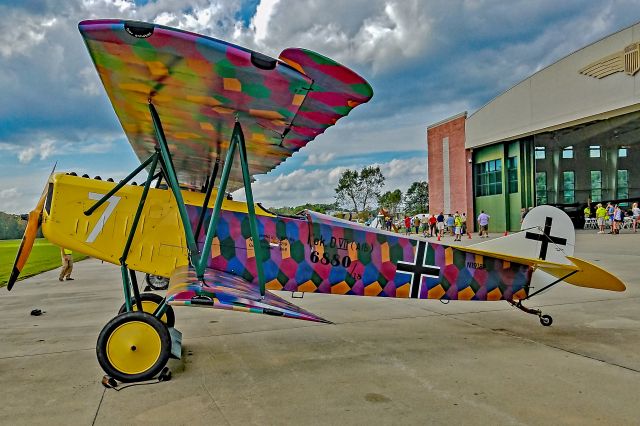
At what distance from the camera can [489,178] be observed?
36281mm

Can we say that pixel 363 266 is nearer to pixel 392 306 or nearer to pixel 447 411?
pixel 447 411

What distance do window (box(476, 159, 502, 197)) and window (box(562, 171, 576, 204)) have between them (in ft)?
29.9

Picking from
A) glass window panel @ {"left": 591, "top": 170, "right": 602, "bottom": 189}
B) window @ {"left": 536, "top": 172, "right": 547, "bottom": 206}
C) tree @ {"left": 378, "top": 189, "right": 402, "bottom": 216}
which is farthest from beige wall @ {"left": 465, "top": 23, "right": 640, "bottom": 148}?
tree @ {"left": 378, "top": 189, "right": 402, "bottom": 216}

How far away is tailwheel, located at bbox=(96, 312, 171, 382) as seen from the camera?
376 centimetres

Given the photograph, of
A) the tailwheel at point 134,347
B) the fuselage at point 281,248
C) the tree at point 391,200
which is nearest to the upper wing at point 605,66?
the fuselage at point 281,248

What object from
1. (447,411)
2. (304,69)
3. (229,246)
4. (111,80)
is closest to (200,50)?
(304,69)

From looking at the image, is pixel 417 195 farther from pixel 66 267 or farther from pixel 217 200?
pixel 217 200

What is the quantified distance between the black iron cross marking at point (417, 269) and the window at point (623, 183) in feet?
149

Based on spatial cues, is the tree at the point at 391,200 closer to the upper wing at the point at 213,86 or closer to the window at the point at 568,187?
the window at the point at 568,187

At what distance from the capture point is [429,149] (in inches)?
1682

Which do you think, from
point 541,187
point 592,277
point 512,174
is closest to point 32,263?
point 592,277

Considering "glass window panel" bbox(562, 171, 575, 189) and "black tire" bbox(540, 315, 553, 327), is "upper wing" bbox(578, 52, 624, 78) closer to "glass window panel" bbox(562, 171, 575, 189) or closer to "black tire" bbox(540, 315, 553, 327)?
"glass window panel" bbox(562, 171, 575, 189)

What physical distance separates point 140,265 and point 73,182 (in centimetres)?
105

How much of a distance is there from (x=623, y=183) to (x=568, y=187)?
584 cm
